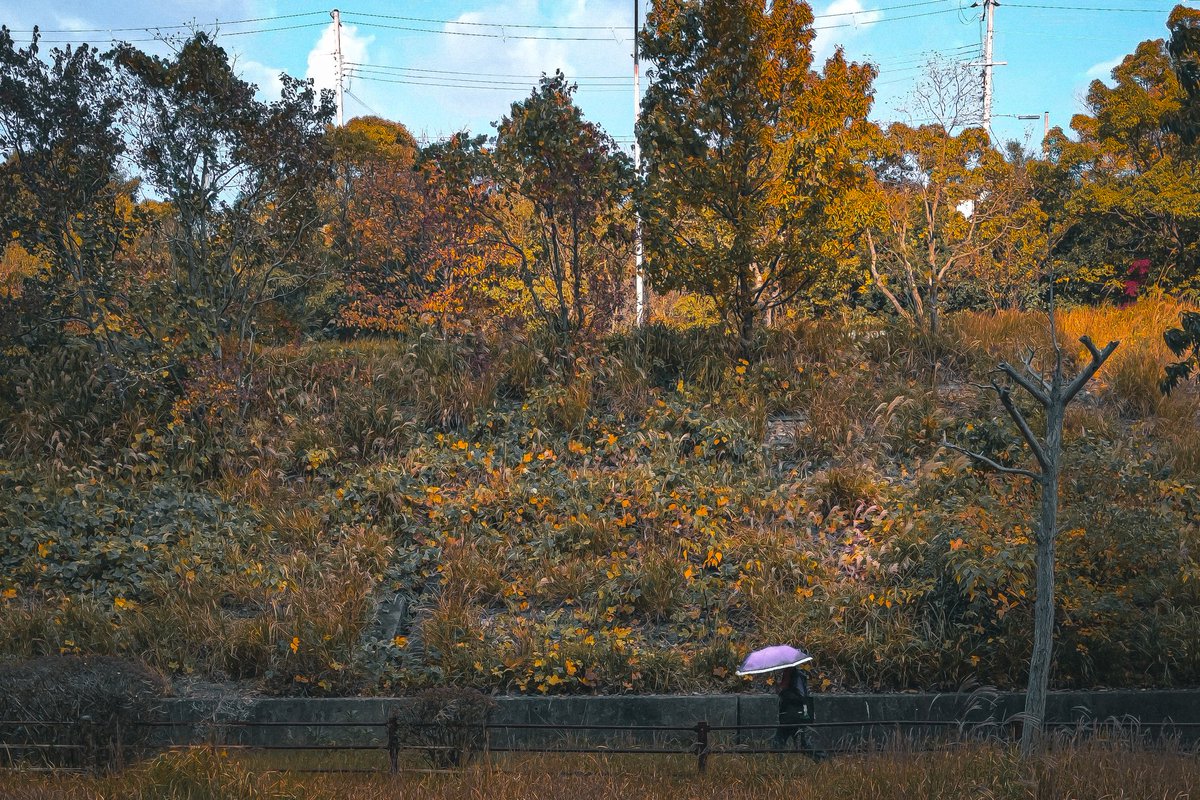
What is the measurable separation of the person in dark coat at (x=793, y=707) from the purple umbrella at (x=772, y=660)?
0.11m

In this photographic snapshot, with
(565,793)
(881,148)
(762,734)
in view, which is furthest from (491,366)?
(881,148)

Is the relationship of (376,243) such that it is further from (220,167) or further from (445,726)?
(445,726)

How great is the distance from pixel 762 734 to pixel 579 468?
14.8 ft

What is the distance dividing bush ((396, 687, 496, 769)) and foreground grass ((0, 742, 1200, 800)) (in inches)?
11.3

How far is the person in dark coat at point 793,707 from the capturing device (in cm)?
718

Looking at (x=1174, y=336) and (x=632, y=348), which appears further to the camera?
(x=632, y=348)

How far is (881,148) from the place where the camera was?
19.8 metres

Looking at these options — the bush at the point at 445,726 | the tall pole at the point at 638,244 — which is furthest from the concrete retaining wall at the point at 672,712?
the tall pole at the point at 638,244

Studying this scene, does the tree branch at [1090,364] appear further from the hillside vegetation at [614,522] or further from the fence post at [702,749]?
the fence post at [702,749]

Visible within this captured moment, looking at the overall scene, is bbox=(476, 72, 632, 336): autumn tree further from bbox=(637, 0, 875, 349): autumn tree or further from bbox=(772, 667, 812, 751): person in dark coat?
bbox=(772, 667, 812, 751): person in dark coat

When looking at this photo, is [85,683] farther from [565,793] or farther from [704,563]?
[704,563]

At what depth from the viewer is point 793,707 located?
23.6 feet

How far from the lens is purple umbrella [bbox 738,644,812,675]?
23.2 feet

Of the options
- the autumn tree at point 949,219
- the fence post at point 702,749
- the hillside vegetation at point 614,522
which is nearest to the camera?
the fence post at point 702,749
